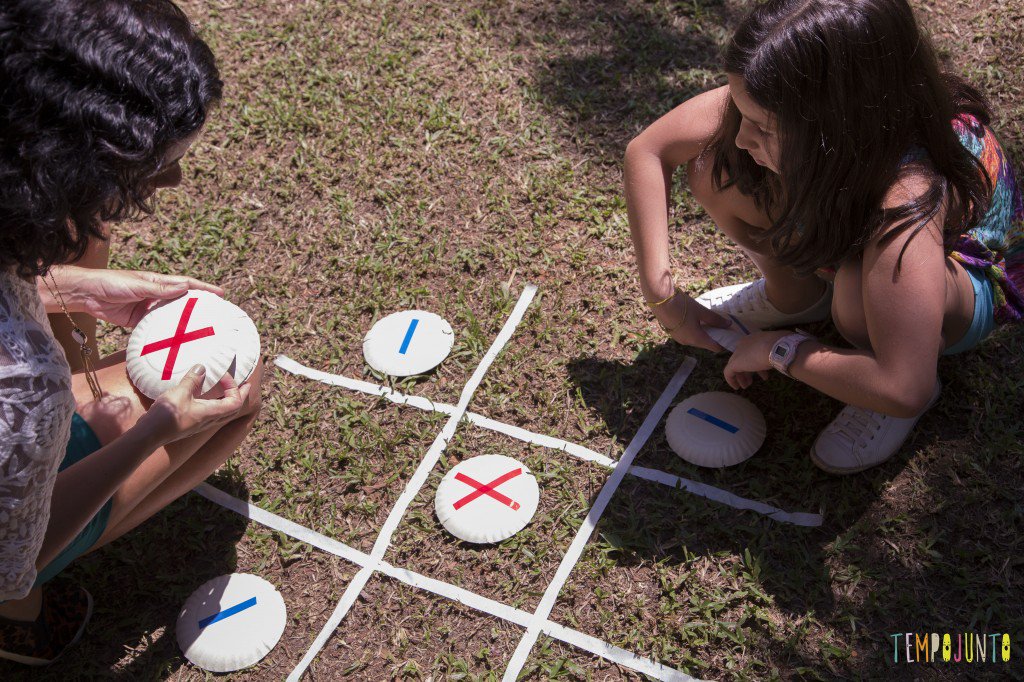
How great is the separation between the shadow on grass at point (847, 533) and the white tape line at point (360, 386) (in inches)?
25.3

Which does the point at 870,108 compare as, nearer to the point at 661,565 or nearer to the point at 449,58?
the point at 661,565

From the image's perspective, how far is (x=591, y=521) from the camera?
8.83ft

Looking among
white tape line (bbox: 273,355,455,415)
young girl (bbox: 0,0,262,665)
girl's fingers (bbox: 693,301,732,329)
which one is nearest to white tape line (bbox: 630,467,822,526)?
girl's fingers (bbox: 693,301,732,329)

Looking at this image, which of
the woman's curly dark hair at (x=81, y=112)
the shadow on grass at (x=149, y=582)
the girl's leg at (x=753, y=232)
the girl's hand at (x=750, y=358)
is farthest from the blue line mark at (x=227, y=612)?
the girl's leg at (x=753, y=232)

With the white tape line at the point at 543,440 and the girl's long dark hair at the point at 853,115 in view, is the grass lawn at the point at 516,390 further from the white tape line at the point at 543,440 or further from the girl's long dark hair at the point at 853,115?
the girl's long dark hair at the point at 853,115

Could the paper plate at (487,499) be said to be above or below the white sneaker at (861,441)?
below

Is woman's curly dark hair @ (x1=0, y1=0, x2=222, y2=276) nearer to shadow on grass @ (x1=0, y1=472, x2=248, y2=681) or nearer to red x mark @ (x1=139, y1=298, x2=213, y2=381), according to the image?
red x mark @ (x1=139, y1=298, x2=213, y2=381)

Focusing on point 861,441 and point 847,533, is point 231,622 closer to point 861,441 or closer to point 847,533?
point 847,533

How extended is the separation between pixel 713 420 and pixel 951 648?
95 centimetres

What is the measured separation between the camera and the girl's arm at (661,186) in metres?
2.69

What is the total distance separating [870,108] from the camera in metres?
Answer: 2.03

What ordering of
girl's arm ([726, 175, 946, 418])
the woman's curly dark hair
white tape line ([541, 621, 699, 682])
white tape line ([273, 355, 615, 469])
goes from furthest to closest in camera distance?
white tape line ([273, 355, 615, 469]) < white tape line ([541, 621, 699, 682]) < girl's arm ([726, 175, 946, 418]) < the woman's curly dark hair

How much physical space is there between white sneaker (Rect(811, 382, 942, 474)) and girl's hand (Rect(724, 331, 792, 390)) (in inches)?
11.6

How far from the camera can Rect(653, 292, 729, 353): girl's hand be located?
2.75 meters
